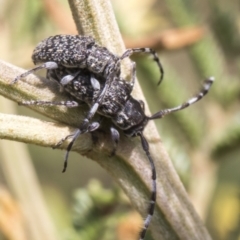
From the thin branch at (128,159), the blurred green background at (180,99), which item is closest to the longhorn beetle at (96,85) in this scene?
the thin branch at (128,159)

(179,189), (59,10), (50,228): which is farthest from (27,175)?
(179,189)

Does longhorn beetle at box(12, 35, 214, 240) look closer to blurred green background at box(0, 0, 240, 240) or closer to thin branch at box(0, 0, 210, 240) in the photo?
thin branch at box(0, 0, 210, 240)

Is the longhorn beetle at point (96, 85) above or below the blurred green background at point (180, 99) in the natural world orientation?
above

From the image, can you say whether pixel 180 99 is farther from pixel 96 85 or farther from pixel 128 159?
pixel 128 159

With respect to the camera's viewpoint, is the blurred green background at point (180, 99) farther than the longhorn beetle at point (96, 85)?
Yes

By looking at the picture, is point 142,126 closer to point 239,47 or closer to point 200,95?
point 200,95

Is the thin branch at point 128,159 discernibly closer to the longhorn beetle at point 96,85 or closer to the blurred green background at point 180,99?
Result: the longhorn beetle at point 96,85

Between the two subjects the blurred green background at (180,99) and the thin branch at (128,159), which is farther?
the blurred green background at (180,99)
